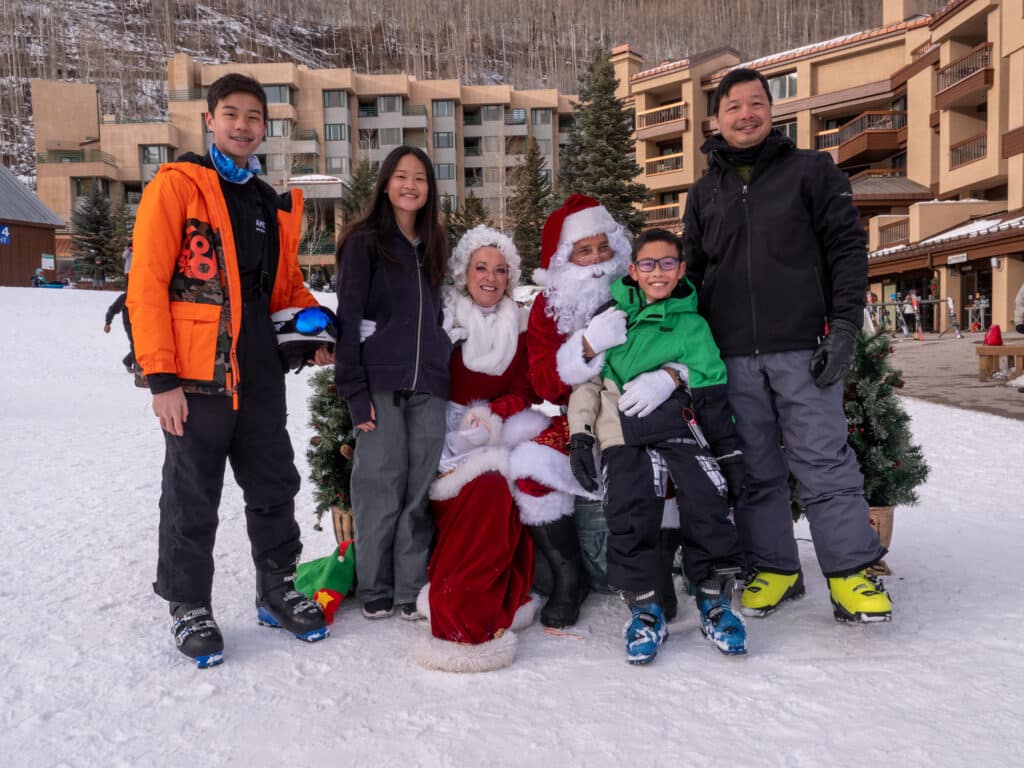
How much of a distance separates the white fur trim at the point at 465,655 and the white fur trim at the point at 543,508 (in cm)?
52

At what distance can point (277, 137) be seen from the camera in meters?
48.3

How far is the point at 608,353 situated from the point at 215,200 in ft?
4.98

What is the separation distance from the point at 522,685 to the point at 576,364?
3.79ft

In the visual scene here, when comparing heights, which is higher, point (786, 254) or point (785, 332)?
point (786, 254)

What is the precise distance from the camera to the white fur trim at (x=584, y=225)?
3219 mm

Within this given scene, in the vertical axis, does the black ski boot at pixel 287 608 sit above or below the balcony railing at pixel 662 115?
below

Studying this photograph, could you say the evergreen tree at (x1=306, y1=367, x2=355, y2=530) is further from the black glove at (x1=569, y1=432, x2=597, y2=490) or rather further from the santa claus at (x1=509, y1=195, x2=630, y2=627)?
the black glove at (x1=569, y1=432, x2=597, y2=490)

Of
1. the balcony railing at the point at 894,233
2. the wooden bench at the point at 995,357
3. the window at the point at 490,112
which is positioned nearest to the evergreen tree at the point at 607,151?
the balcony railing at the point at 894,233

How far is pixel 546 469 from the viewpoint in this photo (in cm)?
302

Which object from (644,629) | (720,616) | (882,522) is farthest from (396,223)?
(882,522)

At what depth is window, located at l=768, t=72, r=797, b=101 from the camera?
35.7 meters

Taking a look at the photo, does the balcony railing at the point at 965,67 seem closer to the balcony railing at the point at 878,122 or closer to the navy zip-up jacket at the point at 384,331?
the balcony railing at the point at 878,122

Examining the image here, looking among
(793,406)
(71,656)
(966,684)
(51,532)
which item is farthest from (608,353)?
(51,532)

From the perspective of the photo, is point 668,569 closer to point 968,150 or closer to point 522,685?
point 522,685
